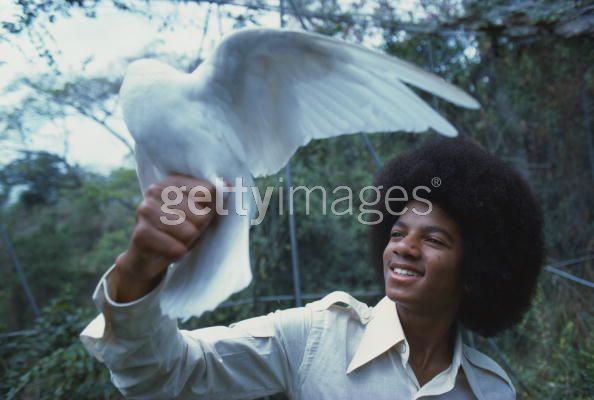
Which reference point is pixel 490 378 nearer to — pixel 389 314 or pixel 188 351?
pixel 389 314

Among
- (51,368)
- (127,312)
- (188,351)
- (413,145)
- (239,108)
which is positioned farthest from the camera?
(413,145)

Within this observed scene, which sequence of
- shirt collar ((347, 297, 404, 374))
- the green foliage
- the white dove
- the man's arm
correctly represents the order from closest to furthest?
the man's arm → the white dove → shirt collar ((347, 297, 404, 374)) → the green foliage

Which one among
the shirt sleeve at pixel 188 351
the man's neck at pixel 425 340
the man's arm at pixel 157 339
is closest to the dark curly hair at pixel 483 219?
the man's neck at pixel 425 340

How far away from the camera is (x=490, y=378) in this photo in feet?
3.62

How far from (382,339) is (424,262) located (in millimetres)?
190

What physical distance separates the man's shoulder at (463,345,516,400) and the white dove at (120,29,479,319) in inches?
21.5

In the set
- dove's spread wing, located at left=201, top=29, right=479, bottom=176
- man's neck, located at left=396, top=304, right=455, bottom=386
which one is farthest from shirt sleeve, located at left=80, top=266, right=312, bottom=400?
dove's spread wing, located at left=201, top=29, right=479, bottom=176

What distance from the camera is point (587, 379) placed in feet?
6.61

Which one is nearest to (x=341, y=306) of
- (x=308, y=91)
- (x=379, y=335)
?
(x=379, y=335)

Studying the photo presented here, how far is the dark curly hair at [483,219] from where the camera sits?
117 cm

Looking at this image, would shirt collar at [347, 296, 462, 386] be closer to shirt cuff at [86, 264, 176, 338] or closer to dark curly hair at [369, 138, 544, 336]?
dark curly hair at [369, 138, 544, 336]

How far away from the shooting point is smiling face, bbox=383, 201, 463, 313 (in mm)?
1046

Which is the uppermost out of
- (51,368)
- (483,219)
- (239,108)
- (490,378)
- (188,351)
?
(239,108)

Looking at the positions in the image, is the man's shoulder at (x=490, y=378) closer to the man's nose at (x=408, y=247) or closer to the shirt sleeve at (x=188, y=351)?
the man's nose at (x=408, y=247)
